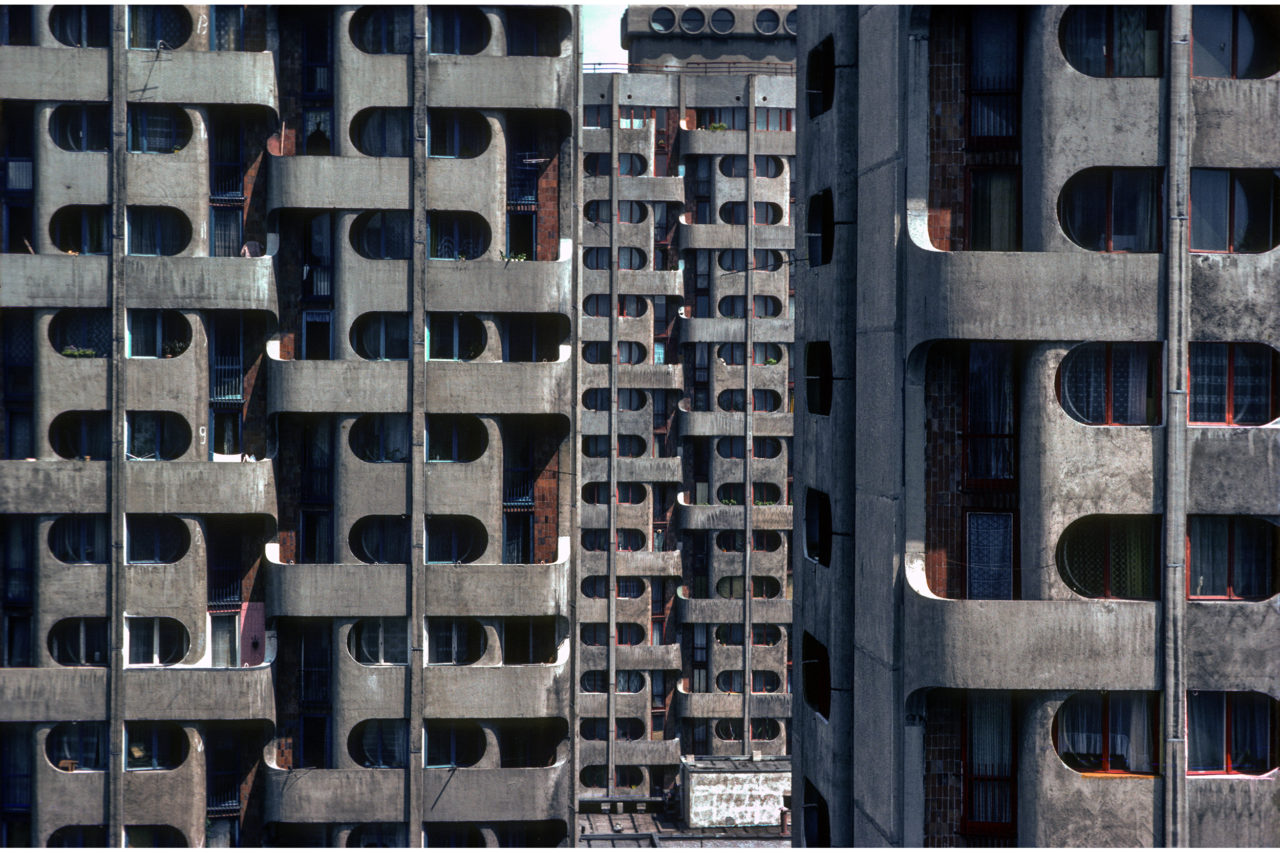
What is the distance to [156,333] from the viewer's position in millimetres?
33031

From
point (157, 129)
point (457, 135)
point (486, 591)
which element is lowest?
point (486, 591)

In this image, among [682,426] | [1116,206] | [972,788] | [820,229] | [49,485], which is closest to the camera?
[1116,206]

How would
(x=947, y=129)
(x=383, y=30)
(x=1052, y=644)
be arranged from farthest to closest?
(x=383, y=30) < (x=947, y=129) < (x=1052, y=644)

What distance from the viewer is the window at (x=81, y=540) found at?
108 ft

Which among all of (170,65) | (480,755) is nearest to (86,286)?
(170,65)

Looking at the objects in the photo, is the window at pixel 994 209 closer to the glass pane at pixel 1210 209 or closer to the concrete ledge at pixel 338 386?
the glass pane at pixel 1210 209

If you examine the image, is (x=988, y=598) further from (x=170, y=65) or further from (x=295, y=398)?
(x=170, y=65)

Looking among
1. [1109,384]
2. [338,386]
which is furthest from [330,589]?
[1109,384]

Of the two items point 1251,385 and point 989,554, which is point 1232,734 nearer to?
point 989,554

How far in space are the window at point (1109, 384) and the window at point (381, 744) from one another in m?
20.2

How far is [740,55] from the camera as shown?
78875mm

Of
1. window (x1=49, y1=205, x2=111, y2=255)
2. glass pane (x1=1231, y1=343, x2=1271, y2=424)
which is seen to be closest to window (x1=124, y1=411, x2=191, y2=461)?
window (x1=49, y1=205, x2=111, y2=255)

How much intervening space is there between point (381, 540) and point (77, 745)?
981 cm

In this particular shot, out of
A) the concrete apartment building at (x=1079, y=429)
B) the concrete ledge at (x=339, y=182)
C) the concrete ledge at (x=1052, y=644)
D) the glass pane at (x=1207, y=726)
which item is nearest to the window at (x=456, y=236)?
the concrete ledge at (x=339, y=182)
